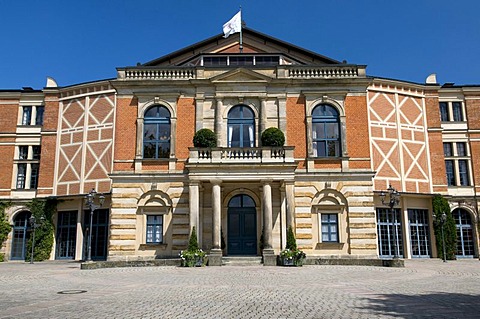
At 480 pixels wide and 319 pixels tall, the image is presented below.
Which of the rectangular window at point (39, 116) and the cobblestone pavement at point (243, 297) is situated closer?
the cobblestone pavement at point (243, 297)

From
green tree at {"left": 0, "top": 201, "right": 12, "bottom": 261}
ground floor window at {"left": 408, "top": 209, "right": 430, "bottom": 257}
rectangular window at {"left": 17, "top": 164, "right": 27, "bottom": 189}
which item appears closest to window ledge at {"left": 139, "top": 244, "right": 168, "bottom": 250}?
green tree at {"left": 0, "top": 201, "right": 12, "bottom": 261}

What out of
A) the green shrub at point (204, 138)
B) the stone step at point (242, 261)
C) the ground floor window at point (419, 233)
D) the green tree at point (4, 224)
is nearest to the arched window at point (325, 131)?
the green shrub at point (204, 138)

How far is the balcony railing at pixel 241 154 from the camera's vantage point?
70.6 feet

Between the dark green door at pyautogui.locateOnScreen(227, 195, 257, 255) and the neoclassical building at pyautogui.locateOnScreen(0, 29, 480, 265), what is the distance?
0.05 m

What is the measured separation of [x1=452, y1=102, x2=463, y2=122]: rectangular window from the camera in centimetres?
3148

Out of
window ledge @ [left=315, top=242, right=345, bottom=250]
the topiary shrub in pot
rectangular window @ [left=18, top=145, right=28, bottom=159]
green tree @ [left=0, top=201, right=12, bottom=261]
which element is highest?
rectangular window @ [left=18, top=145, right=28, bottom=159]

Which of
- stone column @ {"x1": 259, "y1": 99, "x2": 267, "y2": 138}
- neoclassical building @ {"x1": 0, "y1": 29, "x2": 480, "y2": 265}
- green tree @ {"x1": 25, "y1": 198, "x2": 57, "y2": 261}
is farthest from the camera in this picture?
green tree @ {"x1": 25, "y1": 198, "x2": 57, "y2": 261}

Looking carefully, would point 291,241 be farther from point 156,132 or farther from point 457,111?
point 457,111

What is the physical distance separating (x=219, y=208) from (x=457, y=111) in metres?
21.1

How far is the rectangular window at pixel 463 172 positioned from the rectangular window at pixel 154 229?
21.9 metres

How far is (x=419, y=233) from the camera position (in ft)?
93.7

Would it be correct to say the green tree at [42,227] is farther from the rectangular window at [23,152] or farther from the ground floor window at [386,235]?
the ground floor window at [386,235]

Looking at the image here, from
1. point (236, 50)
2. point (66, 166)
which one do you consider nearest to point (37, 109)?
point (66, 166)

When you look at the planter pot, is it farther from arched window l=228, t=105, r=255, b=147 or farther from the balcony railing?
arched window l=228, t=105, r=255, b=147
